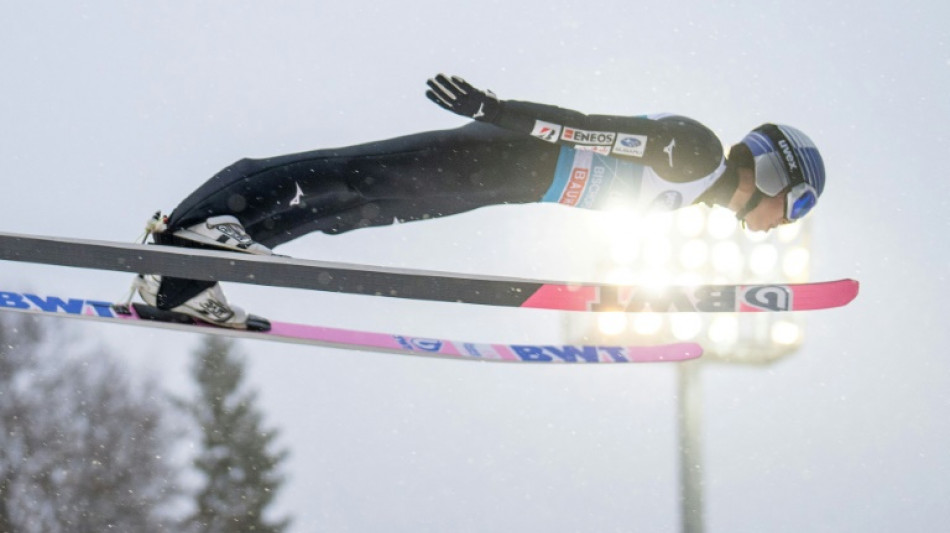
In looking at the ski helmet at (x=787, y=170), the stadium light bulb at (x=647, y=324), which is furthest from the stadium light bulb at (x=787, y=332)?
the ski helmet at (x=787, y=170)

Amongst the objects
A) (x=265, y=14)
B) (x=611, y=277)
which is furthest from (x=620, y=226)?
(x=265, y=14)

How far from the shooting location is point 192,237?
3324 mm

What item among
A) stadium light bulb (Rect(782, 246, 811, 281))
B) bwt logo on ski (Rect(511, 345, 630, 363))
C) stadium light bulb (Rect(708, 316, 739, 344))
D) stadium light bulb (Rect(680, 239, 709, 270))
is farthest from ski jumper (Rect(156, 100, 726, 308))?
stadium light bulb (Rect(680, 239, 709, 270))

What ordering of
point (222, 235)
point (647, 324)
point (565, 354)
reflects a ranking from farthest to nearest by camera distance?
point (647, 324) < point (565, 354) < point (222, 235)

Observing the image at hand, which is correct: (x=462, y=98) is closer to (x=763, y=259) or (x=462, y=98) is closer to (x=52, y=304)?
(x=52, y=304)

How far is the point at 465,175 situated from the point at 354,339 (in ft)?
4.15

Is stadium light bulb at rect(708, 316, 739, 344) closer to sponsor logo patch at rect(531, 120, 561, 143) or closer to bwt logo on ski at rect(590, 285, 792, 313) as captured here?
bwt logo on ski at rect(590, 285, 792, 313)

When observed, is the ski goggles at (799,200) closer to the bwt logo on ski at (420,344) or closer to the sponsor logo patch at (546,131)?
the sponsor logo patch at (546,131)

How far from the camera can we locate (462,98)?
10.1ft

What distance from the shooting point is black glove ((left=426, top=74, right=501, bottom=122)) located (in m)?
3.04

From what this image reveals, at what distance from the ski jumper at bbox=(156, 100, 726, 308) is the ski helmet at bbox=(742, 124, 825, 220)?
0.65 feet

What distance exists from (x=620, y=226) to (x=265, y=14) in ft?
227

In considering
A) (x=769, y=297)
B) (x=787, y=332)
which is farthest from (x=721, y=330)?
(x=769, y=297)

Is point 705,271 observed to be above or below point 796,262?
below
